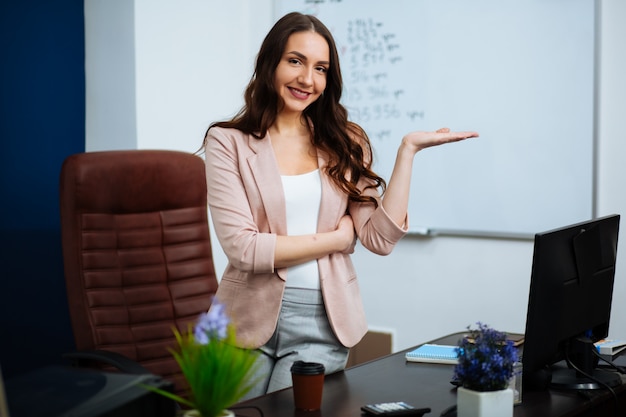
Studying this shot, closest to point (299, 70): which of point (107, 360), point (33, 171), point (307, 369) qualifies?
point (307, 369)

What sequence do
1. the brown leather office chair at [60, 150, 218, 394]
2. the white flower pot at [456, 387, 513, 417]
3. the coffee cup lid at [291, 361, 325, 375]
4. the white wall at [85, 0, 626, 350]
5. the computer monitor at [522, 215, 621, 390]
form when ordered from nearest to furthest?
the white flower pot at [456, 387, 513, 417], the coffee cup lid at [291, 361, 325, 375], the computer monitor at [522, 215, 621, 390], the brown leather office chair at [60, 150, 218, 394], the white wall at [85, 0, 626, 350]

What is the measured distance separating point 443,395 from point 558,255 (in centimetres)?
42

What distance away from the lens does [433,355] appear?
2135 millimetres

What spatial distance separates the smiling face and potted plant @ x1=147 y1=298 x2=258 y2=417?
0.94 meters

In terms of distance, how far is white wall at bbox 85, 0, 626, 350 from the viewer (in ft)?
10.4

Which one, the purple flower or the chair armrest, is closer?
the purple flower

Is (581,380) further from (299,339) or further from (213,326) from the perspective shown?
(213,326)

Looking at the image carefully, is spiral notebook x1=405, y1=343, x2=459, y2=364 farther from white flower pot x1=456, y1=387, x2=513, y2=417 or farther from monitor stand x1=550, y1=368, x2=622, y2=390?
white flower pot x1=456, y1=387, x2=513, y2=417

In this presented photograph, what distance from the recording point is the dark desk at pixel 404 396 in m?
1.71

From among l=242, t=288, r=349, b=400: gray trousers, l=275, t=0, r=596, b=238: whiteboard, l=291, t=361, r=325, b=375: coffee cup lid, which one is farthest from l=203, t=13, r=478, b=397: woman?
l=275, t=0, r=596, b=238: whiteboard

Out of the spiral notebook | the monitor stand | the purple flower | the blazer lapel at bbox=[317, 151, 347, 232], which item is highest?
the blazer lapel at bbox=[317, 151, 347, 232]

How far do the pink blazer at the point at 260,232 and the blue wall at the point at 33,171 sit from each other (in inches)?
59.6

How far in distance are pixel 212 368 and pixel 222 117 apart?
113 inches

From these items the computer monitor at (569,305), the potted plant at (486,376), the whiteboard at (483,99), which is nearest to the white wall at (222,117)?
the whiteboard at (483,99)
